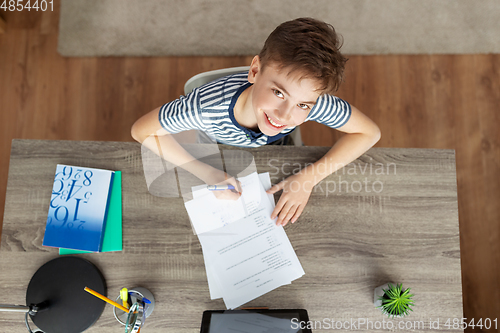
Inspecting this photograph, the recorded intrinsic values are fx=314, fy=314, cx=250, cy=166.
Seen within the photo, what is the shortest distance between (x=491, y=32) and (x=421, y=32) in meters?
0.34

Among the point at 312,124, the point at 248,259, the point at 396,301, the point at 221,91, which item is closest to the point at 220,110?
the point at 221,91

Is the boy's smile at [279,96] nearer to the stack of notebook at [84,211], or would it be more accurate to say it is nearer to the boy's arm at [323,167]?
the boy's arm at [323,167]

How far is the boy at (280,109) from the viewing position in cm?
64

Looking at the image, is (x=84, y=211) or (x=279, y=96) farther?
(x=84, y=211)

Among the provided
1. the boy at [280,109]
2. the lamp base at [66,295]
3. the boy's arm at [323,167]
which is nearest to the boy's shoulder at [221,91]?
the boy at [280,109]

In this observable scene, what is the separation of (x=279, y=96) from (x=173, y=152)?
318 millimetres

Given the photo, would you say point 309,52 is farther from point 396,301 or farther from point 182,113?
point 396,301

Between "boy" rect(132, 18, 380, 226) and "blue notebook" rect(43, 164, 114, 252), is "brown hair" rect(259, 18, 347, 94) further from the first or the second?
"blue notebook" rect(43, 164, 114, 252)

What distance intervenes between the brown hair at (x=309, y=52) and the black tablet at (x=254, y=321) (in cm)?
49

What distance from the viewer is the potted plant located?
69 cm

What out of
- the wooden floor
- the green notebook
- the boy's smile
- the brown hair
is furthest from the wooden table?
the wooden floor

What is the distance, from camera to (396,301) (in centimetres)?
69

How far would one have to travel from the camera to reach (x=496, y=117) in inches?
59.2

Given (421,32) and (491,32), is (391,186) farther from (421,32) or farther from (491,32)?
(491,32)
